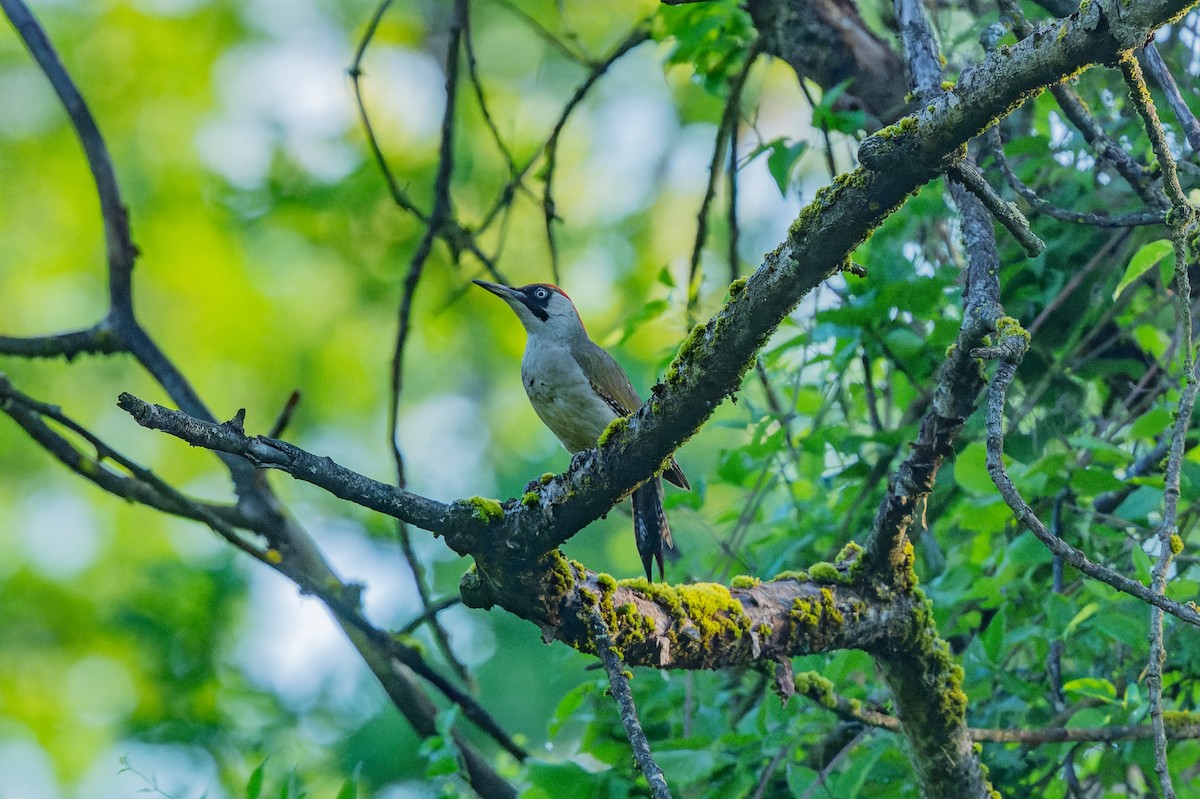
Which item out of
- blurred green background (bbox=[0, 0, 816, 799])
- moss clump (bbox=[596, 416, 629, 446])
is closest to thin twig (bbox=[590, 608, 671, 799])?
moss clump (bbox=[596, 416, 629, 446])

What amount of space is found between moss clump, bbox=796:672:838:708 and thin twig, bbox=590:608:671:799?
98cm

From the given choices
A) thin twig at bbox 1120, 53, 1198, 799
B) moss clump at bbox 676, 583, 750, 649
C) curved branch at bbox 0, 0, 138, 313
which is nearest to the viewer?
thin twig at bbox 1120, 53, 1198, 799

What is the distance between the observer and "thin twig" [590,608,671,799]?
7.23 ft

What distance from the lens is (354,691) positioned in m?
9.14

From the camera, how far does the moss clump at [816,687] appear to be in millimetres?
3559

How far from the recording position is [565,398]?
5.42 metres

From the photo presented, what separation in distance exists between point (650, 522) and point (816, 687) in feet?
4.94

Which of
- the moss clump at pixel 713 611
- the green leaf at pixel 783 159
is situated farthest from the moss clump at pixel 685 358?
the green leaf at pixel 783 159

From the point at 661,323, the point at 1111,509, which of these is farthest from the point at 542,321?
the point at 1111,509

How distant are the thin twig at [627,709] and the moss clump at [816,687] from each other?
98 centimetres

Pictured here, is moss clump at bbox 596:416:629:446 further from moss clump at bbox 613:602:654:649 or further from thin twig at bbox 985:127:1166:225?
thin twig at bbox 985:127:1166:225

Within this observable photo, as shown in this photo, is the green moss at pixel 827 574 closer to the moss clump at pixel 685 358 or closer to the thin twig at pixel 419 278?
the moss clump at pixel 685 358

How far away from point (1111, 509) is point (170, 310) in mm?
10006

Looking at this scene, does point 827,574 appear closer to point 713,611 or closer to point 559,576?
point 713,611
